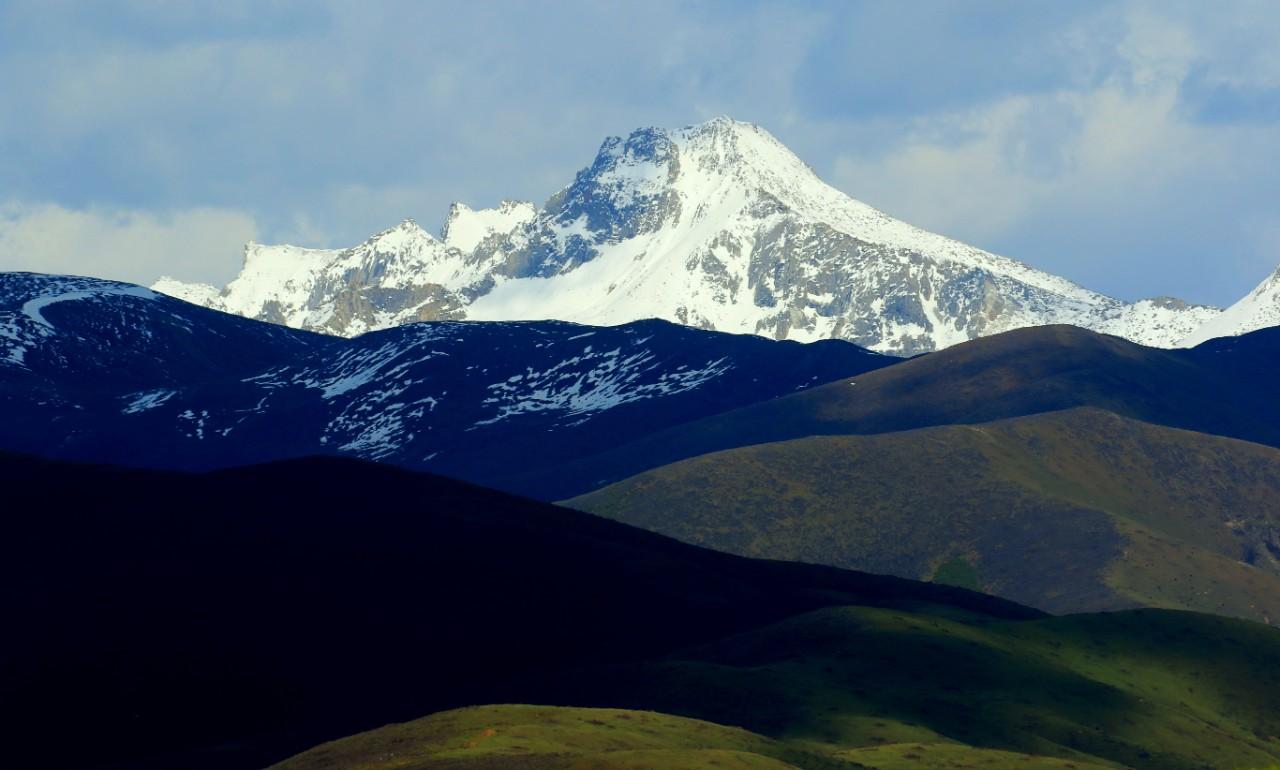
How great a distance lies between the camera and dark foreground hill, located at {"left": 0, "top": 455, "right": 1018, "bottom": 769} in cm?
15412

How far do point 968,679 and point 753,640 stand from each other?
2126 cm

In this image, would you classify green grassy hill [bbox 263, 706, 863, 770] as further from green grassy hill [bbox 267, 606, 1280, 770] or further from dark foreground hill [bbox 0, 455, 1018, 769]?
dark foreground hill [bbox 0, 455, 1018, 769]

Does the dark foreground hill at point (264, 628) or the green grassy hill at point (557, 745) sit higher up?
the dark foreground hill at point (264, 628)

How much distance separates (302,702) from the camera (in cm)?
16050

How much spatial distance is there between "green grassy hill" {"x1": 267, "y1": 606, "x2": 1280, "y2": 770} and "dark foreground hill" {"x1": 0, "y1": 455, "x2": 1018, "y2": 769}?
12.5m

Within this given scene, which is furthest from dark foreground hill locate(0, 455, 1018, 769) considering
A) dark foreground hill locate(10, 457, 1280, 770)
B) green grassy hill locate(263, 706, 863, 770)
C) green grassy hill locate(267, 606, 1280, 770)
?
green grassy hill locate(263, 706, 863, 770)

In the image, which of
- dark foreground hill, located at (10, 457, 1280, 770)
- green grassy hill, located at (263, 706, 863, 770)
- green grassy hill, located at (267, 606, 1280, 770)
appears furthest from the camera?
dark foreground hill, located at (10, 457, 1280, 770)

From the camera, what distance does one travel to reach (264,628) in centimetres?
17312

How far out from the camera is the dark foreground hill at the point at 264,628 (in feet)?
506

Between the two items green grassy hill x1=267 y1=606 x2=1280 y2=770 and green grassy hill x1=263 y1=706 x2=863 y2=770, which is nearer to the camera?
green grassy hill x1=263 y1=706 x2=863 y2=770

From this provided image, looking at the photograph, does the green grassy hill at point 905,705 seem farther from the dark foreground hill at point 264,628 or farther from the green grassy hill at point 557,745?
the dark foreground hill at point 264,628

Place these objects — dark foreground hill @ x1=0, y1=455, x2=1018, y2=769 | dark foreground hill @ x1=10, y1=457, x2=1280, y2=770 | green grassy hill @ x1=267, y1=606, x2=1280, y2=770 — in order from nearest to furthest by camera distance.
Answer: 1. green grassy hill @ x1=267, y1=606, x2=1280, y2=770
2. dark foreground hill @ x1=10, y1=457, x2=1280, y2=770
3. dark foreground hill @ x1=0, y1=455, x2=1018, y2=769

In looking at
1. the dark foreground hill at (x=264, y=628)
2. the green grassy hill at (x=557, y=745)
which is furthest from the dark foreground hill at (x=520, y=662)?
the green grassy hill at (x=557, y=745)

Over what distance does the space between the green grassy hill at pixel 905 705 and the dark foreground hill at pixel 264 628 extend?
40.9ft
